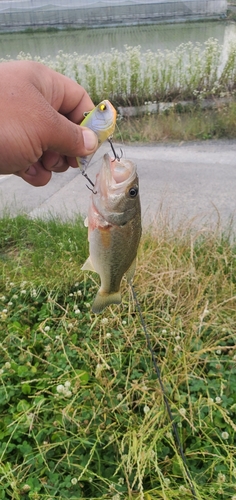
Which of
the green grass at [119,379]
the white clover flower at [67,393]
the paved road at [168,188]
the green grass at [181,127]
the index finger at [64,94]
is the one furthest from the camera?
the green grass at [181,127]

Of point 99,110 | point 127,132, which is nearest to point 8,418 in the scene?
point 99,110

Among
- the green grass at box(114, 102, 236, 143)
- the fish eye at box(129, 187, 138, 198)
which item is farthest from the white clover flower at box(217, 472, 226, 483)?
the green grass at box(114, 102, 236, 143)

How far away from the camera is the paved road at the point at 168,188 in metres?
3.94

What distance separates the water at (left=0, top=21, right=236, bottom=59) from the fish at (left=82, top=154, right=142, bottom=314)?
46.3 feet

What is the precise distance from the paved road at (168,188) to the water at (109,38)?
1020 centimetres

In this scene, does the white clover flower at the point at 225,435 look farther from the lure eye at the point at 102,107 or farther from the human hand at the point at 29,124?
the lure eye at the point at 102,107

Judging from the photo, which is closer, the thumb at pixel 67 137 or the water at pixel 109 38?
the thumb at pixel 67 137

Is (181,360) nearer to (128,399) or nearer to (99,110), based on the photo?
(128,399)

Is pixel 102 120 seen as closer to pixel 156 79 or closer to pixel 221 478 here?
pixel 221 478

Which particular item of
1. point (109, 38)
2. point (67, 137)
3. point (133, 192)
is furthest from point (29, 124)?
point (109, 38)

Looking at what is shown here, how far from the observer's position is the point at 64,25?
932 inches

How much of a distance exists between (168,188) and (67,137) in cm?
302

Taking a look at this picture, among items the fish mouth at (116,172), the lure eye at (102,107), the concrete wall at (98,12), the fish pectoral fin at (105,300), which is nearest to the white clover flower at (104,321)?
the fish pectoral fin at (105,300)

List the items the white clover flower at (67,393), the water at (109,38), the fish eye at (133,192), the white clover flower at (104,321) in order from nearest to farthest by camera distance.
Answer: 1. the fish eye at (133,192)
2. the white clover flower at (67,393)
3. the white clover flower at (104,321)
4. the water at (109,38)
